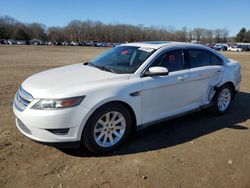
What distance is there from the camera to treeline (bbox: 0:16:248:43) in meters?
136

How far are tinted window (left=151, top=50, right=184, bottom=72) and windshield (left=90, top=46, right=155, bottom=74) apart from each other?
209 millimetres

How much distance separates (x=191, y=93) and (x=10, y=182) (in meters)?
3.42

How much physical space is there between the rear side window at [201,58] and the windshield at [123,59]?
0.94 metres

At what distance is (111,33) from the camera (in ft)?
Result: 473

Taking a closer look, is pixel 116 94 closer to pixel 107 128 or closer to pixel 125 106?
pixel 125 106

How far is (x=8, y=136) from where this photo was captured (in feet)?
14.3

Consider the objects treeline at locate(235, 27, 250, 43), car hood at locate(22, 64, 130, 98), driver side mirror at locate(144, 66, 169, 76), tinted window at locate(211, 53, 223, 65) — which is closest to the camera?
car hood at locate(22, 64, 130, 98)

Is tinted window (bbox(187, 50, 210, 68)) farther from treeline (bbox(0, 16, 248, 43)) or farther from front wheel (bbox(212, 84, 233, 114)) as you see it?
treeline (bbox(0, 16, 248, 43))

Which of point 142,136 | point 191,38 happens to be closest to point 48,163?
point 142,136

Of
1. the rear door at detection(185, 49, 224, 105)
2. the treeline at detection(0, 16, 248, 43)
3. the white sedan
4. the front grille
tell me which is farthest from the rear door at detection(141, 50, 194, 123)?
the treeline at detection(0, 16, 248, 43)

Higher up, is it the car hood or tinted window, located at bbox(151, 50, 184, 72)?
tinted window, located at bbox(151, 50, 184, 72)

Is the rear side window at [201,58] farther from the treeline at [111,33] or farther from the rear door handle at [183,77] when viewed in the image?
the treeline at [111,33]

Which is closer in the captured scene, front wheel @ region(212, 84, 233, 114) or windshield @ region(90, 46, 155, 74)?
windshield @ region(90, 46, 155, 74)

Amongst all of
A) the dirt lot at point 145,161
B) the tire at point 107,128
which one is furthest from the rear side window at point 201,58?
the tire at point 107,128
